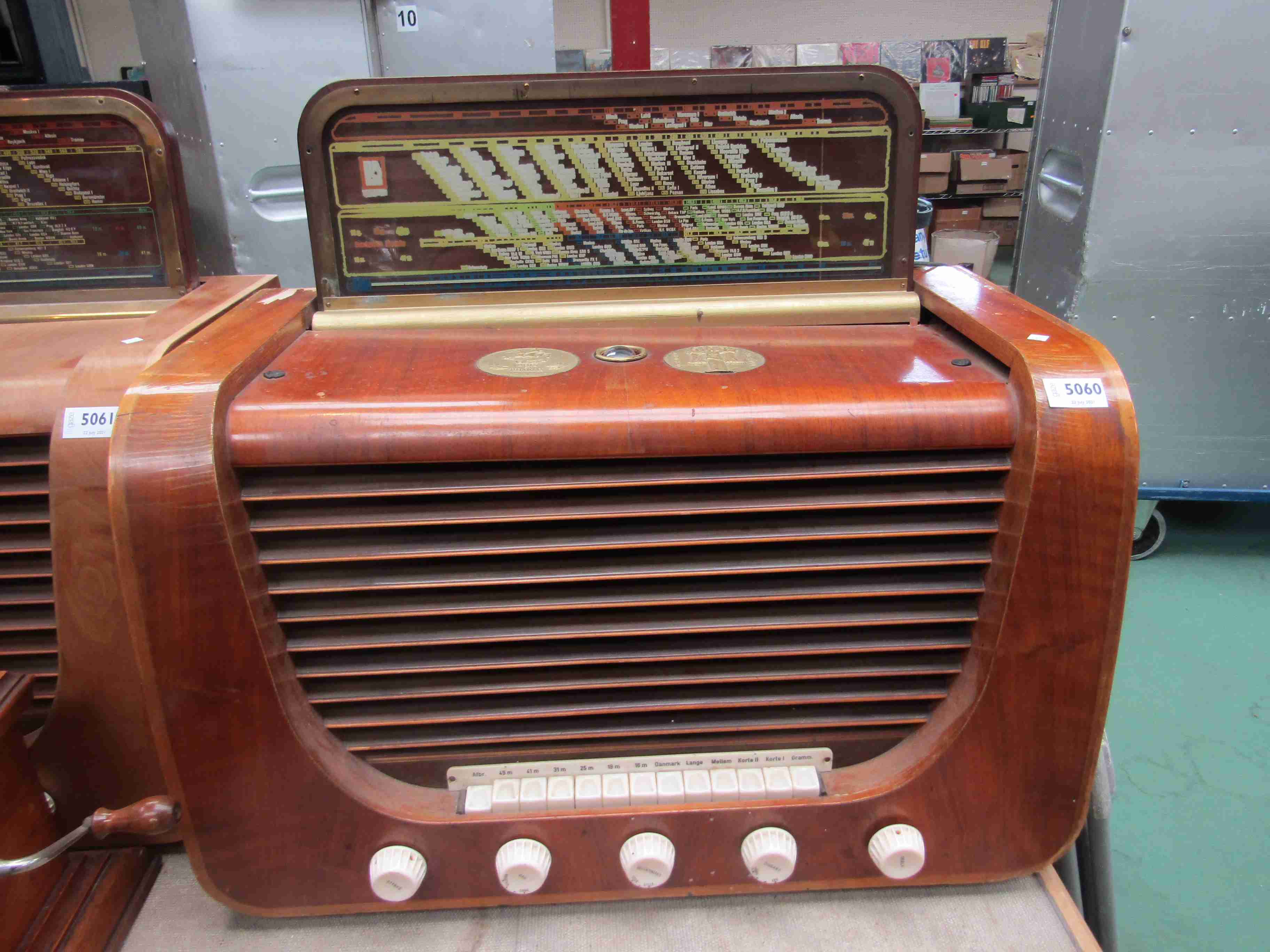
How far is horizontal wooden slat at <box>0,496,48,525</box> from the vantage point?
749mm

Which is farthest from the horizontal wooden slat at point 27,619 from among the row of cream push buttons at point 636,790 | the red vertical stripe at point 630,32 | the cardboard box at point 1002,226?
the cardboard box at point 1002,226

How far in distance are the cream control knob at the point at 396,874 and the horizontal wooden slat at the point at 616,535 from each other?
0.26 meters

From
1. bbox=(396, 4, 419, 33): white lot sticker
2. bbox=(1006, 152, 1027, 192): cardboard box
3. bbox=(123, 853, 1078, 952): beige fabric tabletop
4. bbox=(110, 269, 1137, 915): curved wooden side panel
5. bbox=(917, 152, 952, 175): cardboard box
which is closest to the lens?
bbox=(110, 269, 1137, 915): curved wooden side panel

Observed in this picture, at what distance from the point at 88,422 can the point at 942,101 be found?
17.9 ft

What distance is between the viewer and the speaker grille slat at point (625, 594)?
25.3 inches

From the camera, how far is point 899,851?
0.68 m

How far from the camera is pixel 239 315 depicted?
0.87m

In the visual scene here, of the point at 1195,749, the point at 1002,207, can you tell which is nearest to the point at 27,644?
the point at 1195,749

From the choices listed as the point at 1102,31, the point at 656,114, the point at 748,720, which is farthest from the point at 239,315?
the point at 1102,31

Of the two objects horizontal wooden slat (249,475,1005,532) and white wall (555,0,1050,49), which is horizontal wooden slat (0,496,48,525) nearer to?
horizontal wooden slat (249,475,1005,532)

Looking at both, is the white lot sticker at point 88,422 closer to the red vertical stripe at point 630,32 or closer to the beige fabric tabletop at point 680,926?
the beige fabric tabletop at point 680,926

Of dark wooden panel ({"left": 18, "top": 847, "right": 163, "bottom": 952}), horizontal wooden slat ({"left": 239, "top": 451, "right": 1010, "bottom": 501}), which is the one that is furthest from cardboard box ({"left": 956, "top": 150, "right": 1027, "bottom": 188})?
dark wooden panel ({"left": 18, "top": 847, "right": 163, "bottom": 952})

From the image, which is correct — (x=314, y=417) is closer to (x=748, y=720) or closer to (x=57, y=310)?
(x=748, y=720)

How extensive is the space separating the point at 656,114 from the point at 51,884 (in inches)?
38.0
